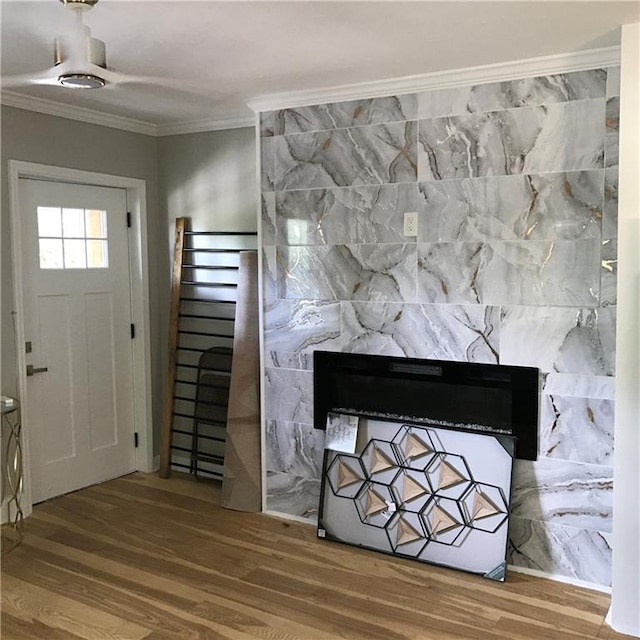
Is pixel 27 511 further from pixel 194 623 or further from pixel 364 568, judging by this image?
pixel 364 568

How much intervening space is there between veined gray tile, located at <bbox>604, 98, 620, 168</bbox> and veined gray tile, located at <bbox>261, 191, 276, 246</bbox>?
5.74 ft

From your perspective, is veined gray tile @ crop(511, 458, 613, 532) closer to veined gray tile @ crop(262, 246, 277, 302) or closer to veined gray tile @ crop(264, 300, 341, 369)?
veined gray tile @ crop(264, 300, 341, 369)

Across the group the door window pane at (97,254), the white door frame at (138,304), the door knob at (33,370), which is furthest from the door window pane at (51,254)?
the door knob at (33,370)

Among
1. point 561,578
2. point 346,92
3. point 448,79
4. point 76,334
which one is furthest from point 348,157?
point 561,578

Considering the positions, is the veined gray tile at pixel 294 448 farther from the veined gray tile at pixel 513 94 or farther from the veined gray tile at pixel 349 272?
the veined gray tile at pixel 513 94

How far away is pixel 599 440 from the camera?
3.02m

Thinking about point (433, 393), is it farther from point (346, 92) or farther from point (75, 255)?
point (75, 255)

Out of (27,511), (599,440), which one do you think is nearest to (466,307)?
(599,440)

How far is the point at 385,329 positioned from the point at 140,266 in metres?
1.89

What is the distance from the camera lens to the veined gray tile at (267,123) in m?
3.77

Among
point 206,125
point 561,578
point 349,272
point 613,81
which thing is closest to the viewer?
point 613,81

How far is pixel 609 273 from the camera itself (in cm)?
294

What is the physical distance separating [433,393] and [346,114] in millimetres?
1522

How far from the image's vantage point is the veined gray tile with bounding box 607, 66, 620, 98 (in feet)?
9.41
